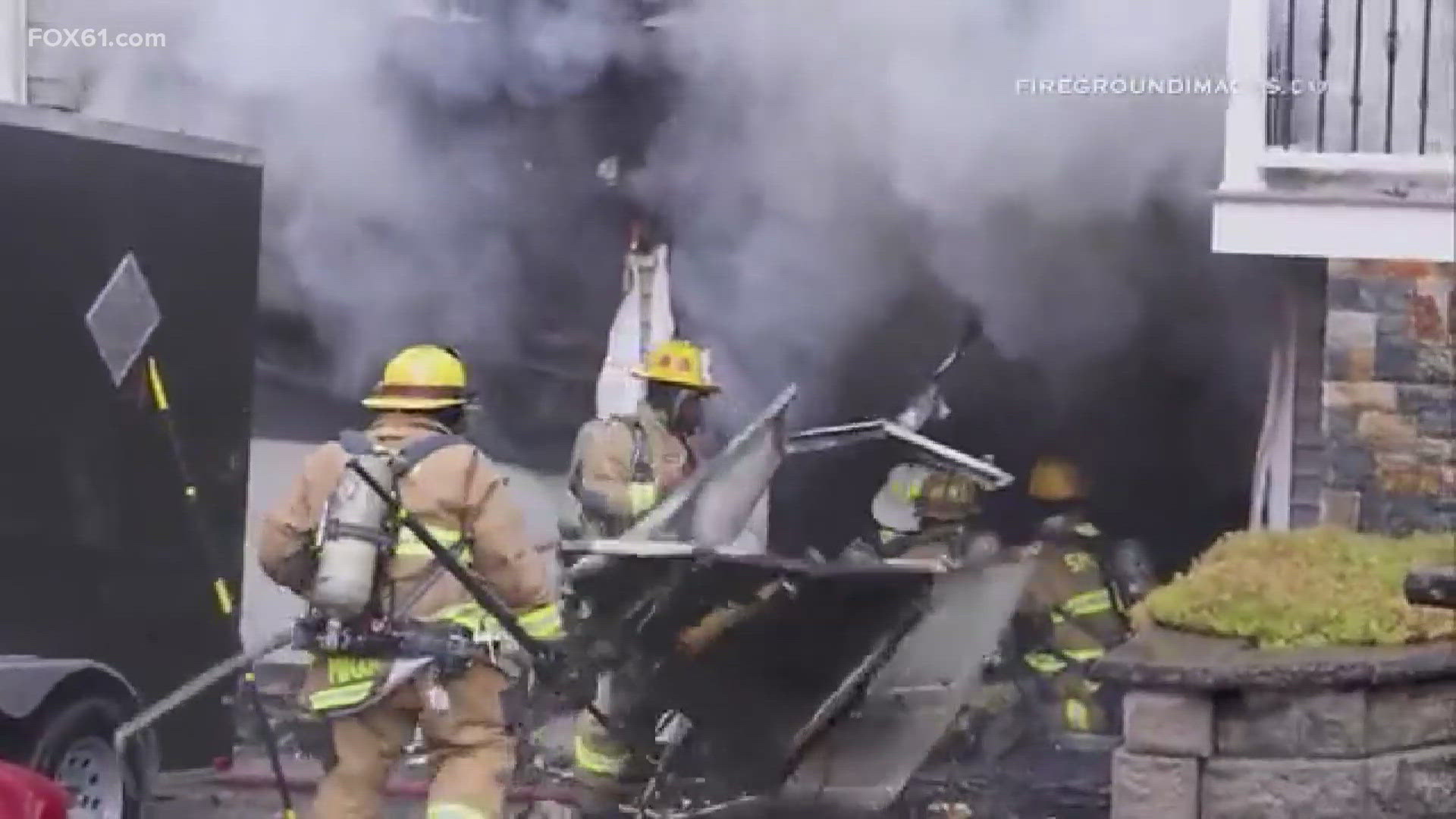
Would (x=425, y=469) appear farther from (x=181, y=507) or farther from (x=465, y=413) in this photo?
(x=181, y=507)

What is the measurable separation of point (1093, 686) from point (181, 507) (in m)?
2.93

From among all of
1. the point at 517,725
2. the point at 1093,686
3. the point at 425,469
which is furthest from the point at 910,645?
the point at 425,469

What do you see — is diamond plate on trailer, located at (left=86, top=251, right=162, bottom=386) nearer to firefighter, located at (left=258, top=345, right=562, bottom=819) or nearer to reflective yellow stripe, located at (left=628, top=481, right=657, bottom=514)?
firefighter, located at (left=258, top=345, right=562, bottom=819)

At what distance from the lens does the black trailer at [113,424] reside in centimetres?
916

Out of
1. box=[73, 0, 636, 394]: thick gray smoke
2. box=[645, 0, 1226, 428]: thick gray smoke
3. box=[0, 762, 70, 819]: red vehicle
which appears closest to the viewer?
box=[0, 762, 70, 819]: red vehicle

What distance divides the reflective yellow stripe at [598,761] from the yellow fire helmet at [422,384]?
1535mm

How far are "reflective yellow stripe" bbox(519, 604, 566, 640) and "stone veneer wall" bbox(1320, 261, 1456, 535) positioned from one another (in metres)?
2.44

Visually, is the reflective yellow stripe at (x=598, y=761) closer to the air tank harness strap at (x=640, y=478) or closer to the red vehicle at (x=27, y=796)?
the air tank harness strap at (x=640, y=478)

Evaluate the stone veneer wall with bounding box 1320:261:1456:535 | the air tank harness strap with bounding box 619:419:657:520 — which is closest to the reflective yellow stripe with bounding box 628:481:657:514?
the air tank harness strap with bounding box 619:419:657:520

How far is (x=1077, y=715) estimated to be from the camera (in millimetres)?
9492

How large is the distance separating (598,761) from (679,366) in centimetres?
125

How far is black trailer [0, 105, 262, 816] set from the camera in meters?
9.16

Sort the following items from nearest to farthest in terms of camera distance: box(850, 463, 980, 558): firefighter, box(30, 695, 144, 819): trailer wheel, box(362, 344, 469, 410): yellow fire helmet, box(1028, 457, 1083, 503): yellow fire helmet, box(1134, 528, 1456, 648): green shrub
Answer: box(362, 344, 469, 410): yellow fire helmet
box(1134, 528, 1456, 648): green shrub
box(30, 695, 144, 819): trailer wheel
box(1028, 457, 1083, 503): yellow fire helmet
box(850, 463, 980, 558): firefighter

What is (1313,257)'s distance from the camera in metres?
9.16
